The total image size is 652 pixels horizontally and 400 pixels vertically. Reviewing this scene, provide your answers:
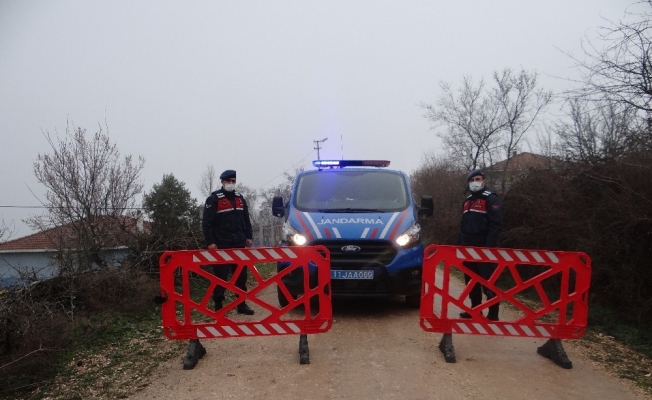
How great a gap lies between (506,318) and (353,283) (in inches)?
99.0

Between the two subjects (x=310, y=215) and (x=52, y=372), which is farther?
(x=310, y=215)

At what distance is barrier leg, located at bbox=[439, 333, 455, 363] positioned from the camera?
4.77 metres

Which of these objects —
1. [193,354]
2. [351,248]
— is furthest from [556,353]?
[193,354]

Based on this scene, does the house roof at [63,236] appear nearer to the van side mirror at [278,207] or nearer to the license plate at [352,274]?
the van side mirror at [278,207]

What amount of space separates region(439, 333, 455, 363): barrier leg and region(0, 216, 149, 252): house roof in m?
6.00

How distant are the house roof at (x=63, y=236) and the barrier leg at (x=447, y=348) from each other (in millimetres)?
5997

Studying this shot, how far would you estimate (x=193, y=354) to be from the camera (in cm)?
484

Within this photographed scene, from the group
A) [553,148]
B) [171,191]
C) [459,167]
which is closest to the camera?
[553,148]

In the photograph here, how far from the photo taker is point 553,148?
10922 mm

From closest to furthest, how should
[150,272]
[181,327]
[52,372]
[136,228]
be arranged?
[52,372] < [181,327] < [150,272] < [136,228]

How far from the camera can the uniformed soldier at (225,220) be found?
6.57 metres

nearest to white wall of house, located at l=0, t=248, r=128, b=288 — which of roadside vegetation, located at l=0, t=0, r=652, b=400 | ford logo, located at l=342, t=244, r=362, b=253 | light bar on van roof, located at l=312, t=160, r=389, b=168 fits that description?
roadside vegetation, located at l=0, t=0, r=652, b=400

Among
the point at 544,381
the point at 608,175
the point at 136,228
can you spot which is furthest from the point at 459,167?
the point at 544,381

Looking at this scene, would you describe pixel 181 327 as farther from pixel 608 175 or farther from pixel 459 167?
pixel 459 167
